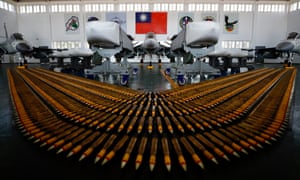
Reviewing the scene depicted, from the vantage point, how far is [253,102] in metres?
2.56

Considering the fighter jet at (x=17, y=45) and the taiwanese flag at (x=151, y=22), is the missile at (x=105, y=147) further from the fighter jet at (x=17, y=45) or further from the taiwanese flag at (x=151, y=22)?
the taiwanese flag at (x=151, y=22)

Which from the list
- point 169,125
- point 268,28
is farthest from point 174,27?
point 169,125

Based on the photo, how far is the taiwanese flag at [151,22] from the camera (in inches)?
→ 801

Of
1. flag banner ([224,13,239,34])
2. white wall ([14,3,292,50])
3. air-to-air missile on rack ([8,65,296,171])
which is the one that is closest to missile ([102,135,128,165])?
air-to-air missile on rack ([8,65,296,171])

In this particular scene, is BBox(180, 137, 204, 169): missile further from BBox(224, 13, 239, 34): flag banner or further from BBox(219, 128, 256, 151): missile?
BBox(224, 13, 239, 34): flag banner

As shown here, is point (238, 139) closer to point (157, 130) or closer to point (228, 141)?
point (228, 141)

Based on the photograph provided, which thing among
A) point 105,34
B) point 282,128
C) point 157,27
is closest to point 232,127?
point 282,128

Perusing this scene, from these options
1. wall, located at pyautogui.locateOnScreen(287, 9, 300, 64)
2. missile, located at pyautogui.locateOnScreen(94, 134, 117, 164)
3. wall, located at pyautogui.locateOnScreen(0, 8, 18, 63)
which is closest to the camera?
missile, located at pyautogui.locateOnScreen(94, 134, 117, 164)

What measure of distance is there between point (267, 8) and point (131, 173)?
1040 inches

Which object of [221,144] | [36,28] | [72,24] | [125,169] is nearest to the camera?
[125,169]

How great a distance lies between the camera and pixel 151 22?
2064 cm

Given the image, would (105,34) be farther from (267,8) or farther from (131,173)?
(267,8)

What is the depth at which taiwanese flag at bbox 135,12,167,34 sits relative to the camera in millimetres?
20344

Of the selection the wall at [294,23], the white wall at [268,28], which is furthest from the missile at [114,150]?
the wall at [294,23]
